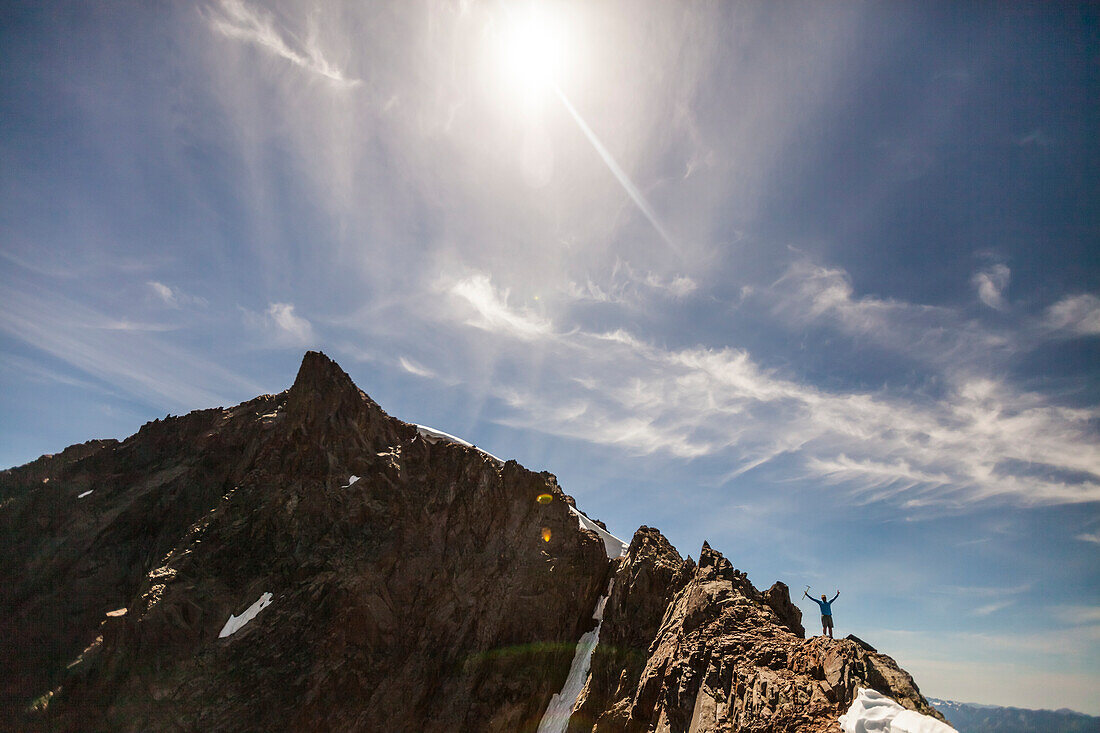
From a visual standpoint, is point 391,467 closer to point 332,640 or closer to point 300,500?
point 300,500

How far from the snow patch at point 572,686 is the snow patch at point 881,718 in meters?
26.6

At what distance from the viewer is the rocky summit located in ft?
109

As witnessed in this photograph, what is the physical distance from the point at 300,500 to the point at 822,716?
49114mm

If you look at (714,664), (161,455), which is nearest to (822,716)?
(714,664)

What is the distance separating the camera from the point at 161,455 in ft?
207

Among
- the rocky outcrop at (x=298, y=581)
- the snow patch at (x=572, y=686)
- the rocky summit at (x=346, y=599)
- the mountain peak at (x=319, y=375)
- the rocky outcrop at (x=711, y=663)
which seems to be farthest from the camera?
the mountain peak at (x=319, y=375)

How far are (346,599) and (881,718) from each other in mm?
42366

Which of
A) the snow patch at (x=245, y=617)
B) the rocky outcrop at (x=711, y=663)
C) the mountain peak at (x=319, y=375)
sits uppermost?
the mountain peak at (x=319, y=375)

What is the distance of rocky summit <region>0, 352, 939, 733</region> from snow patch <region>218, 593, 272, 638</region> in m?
0.17

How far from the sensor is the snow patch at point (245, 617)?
41.7 meters

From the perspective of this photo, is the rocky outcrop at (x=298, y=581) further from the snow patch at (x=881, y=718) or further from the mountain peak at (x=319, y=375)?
the snow patch at (x=881, y=718)

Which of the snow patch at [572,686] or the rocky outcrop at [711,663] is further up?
the rocky outcrop at [711,663]

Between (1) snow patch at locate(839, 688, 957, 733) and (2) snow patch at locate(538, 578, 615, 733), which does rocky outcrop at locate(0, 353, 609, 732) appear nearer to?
(2) snow patch at locate(538, 578, 615, 733)

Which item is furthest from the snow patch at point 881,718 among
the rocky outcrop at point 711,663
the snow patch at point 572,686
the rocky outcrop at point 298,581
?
the rocky outcrop at point 298,581
